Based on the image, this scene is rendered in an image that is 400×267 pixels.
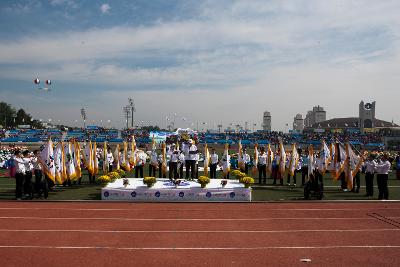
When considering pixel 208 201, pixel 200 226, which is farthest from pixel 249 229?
pixel 208 201

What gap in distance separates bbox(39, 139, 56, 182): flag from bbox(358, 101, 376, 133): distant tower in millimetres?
93282

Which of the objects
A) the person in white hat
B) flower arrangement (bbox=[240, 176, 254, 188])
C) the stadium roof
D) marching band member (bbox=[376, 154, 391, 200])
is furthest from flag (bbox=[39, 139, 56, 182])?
the stadium roof

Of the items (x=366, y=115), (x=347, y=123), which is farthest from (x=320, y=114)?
(x=366, y=115)

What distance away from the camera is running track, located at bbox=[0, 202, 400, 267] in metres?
7.87

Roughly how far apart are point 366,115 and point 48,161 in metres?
101

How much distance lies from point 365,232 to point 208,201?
6.33 m

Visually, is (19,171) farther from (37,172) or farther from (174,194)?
(174,194)

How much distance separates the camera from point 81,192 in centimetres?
1719

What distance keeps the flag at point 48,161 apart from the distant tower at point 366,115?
93.3 metres

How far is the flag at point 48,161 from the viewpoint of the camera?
1612cm

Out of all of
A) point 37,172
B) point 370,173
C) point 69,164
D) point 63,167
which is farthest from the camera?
point 69,164

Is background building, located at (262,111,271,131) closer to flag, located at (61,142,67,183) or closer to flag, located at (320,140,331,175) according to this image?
flag, located at (320,140,331,175)

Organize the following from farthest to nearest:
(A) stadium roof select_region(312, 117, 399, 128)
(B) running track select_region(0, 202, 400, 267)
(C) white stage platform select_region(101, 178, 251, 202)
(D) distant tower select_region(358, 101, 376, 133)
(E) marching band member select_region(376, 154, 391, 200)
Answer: (A) stadium roof select_region(312, 117, 399, 128), (D) distant tower select_region(358, 101, 376, 133), (E) marching band member select_region(376, 154, 391, 200), (C) white stage platform select_region(101, 178, 251, 202), (B) running track select_region(0, 202, 400, 267)

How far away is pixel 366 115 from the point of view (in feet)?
339
